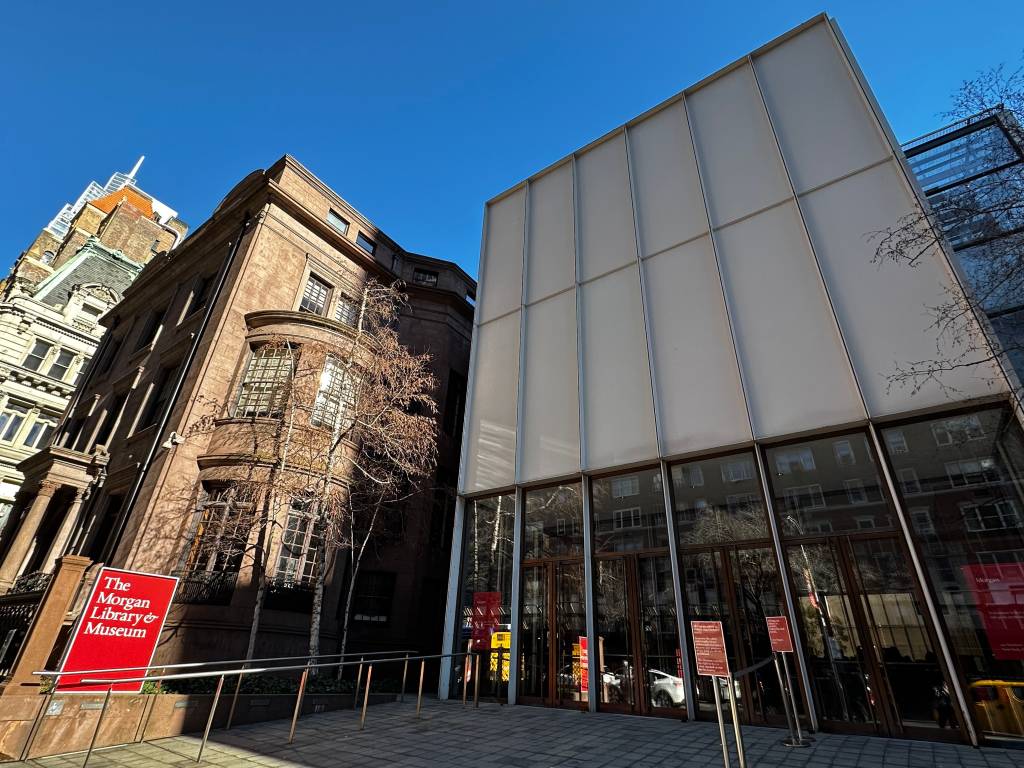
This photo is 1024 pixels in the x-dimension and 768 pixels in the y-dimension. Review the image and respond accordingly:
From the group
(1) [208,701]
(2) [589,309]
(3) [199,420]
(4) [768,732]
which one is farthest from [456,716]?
(3) [199,420]

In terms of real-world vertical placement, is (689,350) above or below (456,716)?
above

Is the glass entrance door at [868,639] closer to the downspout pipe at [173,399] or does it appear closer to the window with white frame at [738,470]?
the window with white frame at [738,470]

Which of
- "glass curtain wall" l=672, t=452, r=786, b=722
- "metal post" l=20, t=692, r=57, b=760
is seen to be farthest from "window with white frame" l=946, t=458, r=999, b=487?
"metal post" l=20, t=692, r=57, b=760

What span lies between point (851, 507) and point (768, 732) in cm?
393

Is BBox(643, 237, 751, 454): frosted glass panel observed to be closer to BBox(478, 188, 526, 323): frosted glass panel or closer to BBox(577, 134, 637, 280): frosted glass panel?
BBox(577, 134, 637, 280): frosted glass panel

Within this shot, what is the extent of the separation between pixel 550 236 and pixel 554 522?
8804mm

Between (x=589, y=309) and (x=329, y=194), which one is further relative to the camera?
(x=329, y=194)

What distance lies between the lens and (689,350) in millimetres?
11453

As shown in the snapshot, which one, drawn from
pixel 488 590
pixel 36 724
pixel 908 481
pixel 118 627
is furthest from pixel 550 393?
pixel 36 724

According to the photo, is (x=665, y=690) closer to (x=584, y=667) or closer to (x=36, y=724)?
(x=584, y=667)

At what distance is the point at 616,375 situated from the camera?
1238 cm

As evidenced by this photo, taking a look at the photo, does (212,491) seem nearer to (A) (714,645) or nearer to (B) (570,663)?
(B) (570,663)

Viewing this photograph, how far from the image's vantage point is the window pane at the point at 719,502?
382 inches

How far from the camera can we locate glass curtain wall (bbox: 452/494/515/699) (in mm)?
11453
